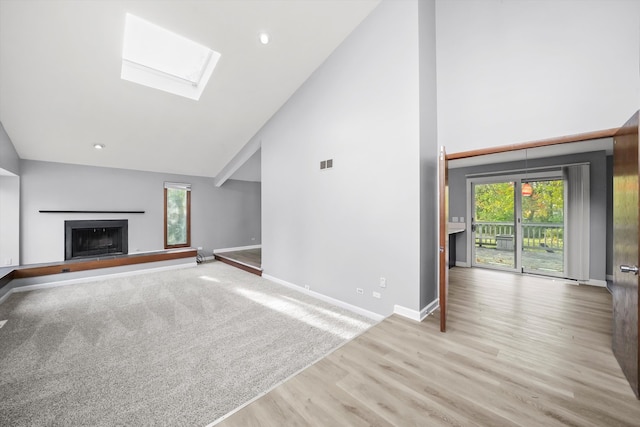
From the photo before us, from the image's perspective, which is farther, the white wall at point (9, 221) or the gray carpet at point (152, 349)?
the white wall at point (9, 221)

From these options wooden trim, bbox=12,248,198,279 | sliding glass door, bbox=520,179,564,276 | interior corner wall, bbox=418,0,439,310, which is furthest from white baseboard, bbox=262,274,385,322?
sliding glass door, bbox=520,179,564,276

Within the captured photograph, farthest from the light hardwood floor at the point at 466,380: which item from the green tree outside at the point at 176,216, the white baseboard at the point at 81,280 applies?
the green tree outside at the point at 176,216

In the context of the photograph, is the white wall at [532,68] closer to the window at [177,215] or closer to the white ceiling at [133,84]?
the white ceiling at [133,84]

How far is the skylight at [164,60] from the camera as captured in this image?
329 centimetres

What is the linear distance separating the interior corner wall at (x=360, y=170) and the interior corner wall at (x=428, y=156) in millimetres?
98

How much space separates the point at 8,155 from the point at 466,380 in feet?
22.9

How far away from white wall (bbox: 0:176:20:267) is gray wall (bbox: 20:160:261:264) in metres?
0.14

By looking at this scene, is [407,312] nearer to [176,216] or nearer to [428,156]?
[428,156]

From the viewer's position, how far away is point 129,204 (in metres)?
5.86

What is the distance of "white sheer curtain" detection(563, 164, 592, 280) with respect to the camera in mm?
4137

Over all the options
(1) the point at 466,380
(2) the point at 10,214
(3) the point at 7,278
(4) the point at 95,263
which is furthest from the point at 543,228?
(2) the point at 10,214

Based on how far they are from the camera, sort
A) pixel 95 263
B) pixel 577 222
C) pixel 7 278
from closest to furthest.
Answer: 1. pixel 7 278
2. pixel 577 222
3. pixel 95 263

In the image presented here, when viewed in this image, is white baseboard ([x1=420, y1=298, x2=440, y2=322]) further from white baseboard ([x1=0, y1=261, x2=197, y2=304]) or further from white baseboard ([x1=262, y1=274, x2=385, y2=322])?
→ white baseboard ([x1=0, y1=261, x2=197, y2=304])

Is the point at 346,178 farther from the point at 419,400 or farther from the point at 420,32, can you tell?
the point at 419,400
